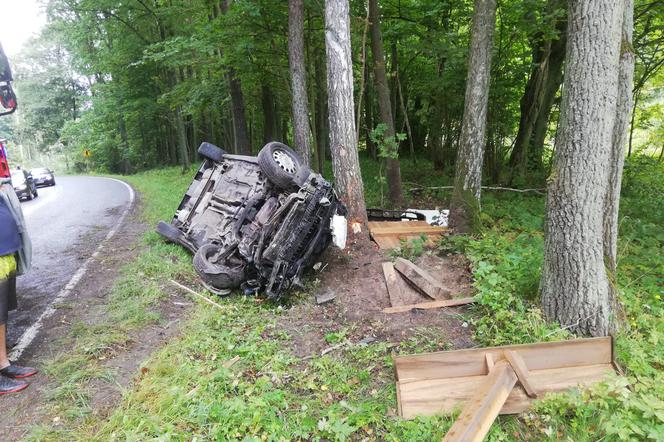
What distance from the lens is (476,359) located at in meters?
3.44

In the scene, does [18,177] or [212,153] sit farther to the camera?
[18,177]

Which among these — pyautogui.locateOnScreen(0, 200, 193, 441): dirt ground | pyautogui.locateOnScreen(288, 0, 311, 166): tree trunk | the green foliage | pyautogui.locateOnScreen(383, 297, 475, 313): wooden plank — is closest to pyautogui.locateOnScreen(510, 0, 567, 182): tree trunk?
the green foliage

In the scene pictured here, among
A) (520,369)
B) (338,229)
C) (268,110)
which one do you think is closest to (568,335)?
(520,369)

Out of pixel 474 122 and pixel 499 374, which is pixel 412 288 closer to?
pixel 499 374

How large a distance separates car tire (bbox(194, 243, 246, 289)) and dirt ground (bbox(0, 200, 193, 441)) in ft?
1.32

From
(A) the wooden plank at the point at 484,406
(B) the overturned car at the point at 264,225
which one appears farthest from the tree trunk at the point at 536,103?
(A) the wooden plank at the point at 484,406

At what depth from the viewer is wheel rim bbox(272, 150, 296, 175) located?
19.5ft

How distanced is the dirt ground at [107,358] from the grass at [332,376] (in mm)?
139

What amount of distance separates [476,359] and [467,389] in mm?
270

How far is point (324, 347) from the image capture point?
4.12 metres

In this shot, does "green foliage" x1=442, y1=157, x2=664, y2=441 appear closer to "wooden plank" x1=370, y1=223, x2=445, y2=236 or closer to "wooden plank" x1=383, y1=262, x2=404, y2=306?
"wooden plank" x1=370, y1=223, x2=445, y2=236

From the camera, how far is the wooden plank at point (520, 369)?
317 centimetres

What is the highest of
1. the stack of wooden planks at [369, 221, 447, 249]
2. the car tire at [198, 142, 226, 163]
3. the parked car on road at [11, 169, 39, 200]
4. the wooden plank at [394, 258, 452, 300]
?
the car tire at [198, 142, 226, 163]

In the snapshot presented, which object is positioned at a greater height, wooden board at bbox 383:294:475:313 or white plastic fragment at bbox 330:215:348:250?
white plastic fragment at bbox 330:215:348:250
